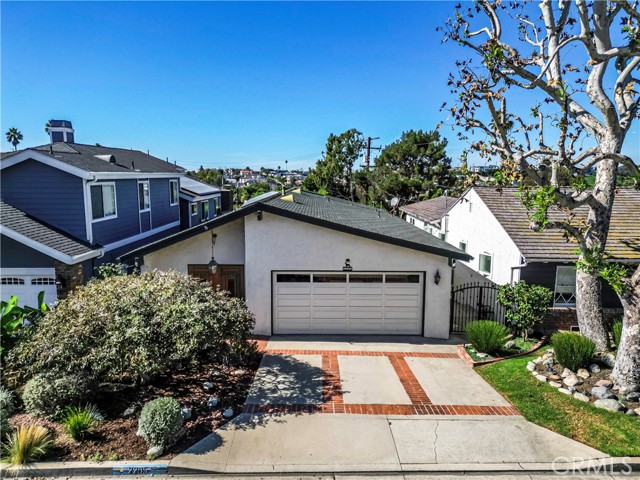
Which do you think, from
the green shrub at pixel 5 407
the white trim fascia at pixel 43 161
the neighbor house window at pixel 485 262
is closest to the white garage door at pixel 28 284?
the white trim fascia at pixel 43 161

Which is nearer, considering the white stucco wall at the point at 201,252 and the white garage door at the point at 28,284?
the white stucco wall at the point at 201,252

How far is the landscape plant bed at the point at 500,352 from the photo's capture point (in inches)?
→ 424

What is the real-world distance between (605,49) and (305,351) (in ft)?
33.8

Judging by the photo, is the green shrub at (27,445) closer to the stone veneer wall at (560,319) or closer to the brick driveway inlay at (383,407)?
the brick driveway inlay at (383,407)

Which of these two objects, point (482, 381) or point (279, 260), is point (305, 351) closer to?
point (279, 260)

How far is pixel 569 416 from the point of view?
785 cm

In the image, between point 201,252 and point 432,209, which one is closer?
point 201,252

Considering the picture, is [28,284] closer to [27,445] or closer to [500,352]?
[27,445]

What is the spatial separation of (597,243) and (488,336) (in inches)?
139

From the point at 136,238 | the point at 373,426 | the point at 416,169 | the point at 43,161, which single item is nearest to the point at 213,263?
the point at 373,426

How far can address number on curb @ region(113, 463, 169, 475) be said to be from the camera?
20.5 feet

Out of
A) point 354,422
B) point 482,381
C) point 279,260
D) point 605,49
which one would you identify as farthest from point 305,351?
point 605,49

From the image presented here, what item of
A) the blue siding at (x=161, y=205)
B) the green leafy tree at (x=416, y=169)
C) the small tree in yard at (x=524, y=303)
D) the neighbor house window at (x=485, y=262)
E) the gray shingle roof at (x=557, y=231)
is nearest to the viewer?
the small tree in yard at (x=524, y=303)

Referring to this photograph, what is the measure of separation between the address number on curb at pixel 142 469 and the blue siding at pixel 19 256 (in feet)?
31.1
